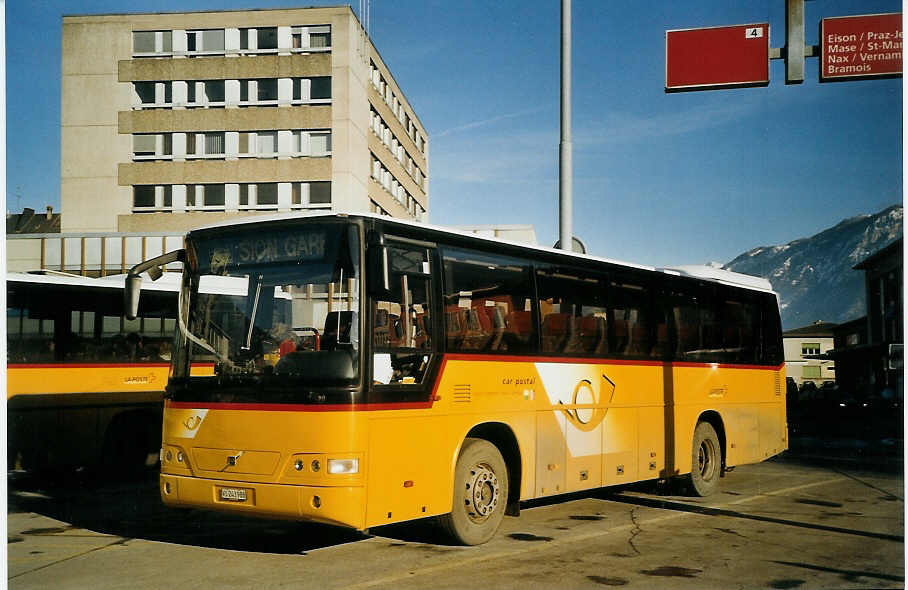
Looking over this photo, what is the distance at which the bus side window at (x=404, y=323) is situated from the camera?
8.73 meters

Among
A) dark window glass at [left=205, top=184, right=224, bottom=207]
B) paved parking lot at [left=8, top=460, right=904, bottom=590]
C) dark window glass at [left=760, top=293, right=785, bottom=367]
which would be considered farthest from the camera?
dark window glass at [left=205, top=184, right=224, bottom=207]

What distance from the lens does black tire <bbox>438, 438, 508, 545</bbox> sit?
9570 millimetres

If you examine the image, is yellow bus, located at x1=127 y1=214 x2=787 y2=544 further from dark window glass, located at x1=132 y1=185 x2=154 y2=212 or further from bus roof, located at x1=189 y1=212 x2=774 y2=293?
dark window glass, located at x1=132 y1=185 x2=154 y2=212

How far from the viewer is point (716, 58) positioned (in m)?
12.5

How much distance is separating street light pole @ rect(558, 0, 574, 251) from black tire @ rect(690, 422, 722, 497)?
3974 mm

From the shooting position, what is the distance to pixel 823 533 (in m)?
10.5

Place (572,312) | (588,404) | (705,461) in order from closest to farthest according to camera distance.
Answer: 1. (572,312)
2. (588,404)
3. (705,461)

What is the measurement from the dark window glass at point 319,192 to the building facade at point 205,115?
63 mm

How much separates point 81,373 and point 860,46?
11.6 meters

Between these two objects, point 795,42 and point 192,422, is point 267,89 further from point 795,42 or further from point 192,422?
Result: point 192,422

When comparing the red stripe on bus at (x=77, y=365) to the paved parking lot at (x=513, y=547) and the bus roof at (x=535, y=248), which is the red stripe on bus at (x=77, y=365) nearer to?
the paved parking lot at (x=513, y=547)

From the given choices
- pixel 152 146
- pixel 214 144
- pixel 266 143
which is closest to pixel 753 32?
pixel 266 143

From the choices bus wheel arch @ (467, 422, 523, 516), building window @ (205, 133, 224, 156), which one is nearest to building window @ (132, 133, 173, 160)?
building window @ (205, 133, 224, 156)

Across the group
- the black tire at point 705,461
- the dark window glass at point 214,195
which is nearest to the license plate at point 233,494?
the black tire at point 705,461
